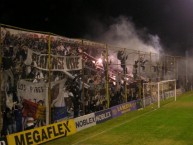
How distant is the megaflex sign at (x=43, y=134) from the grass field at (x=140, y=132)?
294 millimetres

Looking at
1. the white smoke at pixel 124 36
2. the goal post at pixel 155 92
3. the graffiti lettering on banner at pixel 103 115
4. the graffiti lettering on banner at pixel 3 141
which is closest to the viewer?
the graffiti lettering on banner at pixel 3 141

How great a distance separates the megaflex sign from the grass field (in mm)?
294

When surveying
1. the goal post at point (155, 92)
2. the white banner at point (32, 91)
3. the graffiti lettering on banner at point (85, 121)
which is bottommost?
the graffiti lettering on banner at point (85, 121)

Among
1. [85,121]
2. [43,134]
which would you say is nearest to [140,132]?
[85,121]

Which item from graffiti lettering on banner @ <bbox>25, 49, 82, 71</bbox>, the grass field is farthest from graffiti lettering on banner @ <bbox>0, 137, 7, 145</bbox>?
graffiti lettering on banner @ <bbox>25, 49, 82, 71</bbox>

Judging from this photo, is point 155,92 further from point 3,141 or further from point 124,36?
point 124,36

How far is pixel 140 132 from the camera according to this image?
57.7ft

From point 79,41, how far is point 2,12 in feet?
71.3

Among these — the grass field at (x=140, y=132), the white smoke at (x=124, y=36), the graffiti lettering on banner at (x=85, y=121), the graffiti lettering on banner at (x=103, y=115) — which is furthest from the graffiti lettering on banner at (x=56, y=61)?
the white smoke at (x=124, y=36)

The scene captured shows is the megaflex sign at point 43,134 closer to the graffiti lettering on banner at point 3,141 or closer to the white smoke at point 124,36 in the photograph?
the graffiti lettering on banner at point 3,141

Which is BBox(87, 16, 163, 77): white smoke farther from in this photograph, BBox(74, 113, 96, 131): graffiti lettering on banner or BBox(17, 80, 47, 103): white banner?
BBox(17, 80, 47, 103): white banner

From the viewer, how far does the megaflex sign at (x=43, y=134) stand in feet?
45.3

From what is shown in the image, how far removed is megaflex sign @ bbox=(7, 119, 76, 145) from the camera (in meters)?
13.8

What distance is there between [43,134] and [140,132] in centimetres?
470
